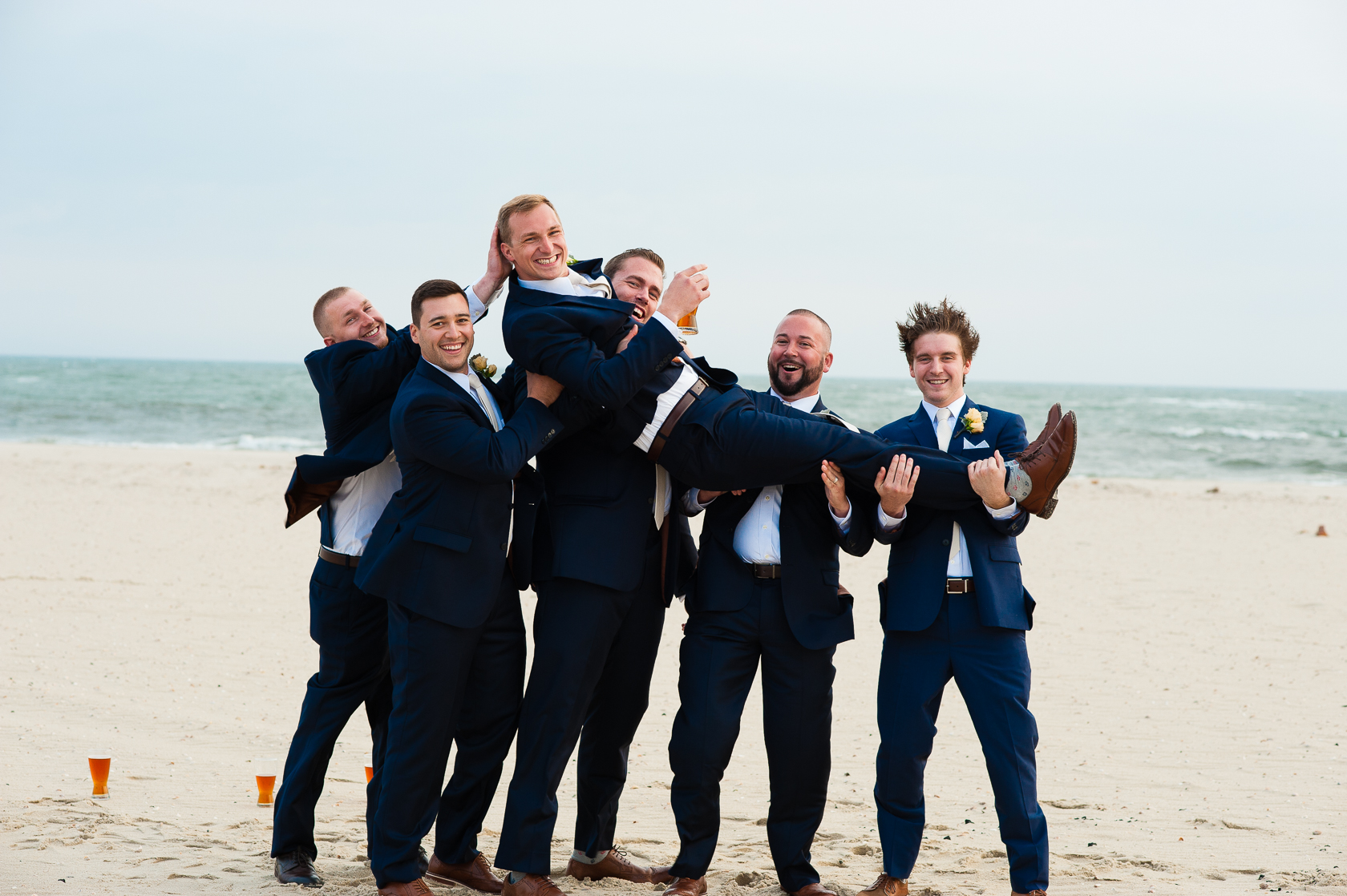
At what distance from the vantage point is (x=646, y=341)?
12.5 feet

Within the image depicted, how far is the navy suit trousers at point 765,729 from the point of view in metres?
4.01

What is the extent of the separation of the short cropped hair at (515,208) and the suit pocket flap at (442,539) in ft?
3.89

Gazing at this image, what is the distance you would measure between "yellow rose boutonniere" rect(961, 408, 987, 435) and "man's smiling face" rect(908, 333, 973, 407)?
13 centimetres

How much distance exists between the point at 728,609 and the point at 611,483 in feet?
2.18

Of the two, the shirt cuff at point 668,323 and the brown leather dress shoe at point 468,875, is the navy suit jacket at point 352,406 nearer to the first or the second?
the shirt cuff at point 668,323

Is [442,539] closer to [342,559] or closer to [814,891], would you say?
[342,559]

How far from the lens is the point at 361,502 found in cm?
430

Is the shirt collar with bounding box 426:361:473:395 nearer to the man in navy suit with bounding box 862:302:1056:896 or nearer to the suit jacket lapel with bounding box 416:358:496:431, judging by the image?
the suit jacket lapel with bounding box 416:358:496:431

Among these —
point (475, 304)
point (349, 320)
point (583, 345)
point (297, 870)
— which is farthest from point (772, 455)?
point (297, 870)

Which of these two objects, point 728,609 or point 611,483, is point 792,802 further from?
point 611,483

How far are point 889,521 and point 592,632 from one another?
Answer: 122 cm

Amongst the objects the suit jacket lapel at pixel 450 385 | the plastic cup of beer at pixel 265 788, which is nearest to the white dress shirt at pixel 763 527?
the suit jacket lapel at pixel 450 385

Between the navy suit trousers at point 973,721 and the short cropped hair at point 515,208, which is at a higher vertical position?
A: the short cropped hair at point 515,208

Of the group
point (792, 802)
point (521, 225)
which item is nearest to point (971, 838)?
point (792, 802)
